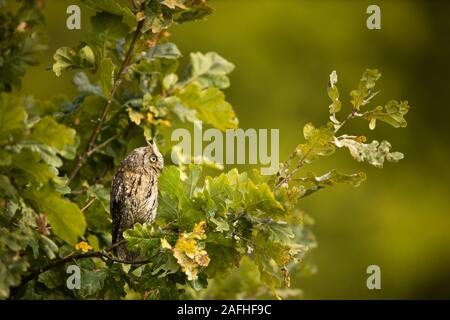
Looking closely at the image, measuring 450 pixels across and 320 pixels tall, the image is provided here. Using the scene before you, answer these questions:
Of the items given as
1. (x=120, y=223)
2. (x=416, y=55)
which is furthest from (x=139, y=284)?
(x=416, y=55)

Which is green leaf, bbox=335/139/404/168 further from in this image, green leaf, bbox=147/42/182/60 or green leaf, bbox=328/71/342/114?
green leaf, bbox=147/42/182/60

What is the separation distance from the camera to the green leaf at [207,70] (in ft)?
10.2

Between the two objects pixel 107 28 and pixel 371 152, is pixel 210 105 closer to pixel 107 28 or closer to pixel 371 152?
pixel 107 28

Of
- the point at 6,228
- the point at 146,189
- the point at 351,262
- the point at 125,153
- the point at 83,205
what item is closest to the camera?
the point at 6,228

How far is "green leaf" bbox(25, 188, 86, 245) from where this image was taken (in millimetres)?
2158

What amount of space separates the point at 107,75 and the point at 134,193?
0.43 metres

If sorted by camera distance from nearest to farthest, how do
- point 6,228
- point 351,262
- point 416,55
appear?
point 6,228 < point 351,262 < point 416,55

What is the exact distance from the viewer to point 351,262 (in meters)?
6.69

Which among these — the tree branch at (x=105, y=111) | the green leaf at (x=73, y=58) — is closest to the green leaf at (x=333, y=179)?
the tree branch at (x=105, y=111)
